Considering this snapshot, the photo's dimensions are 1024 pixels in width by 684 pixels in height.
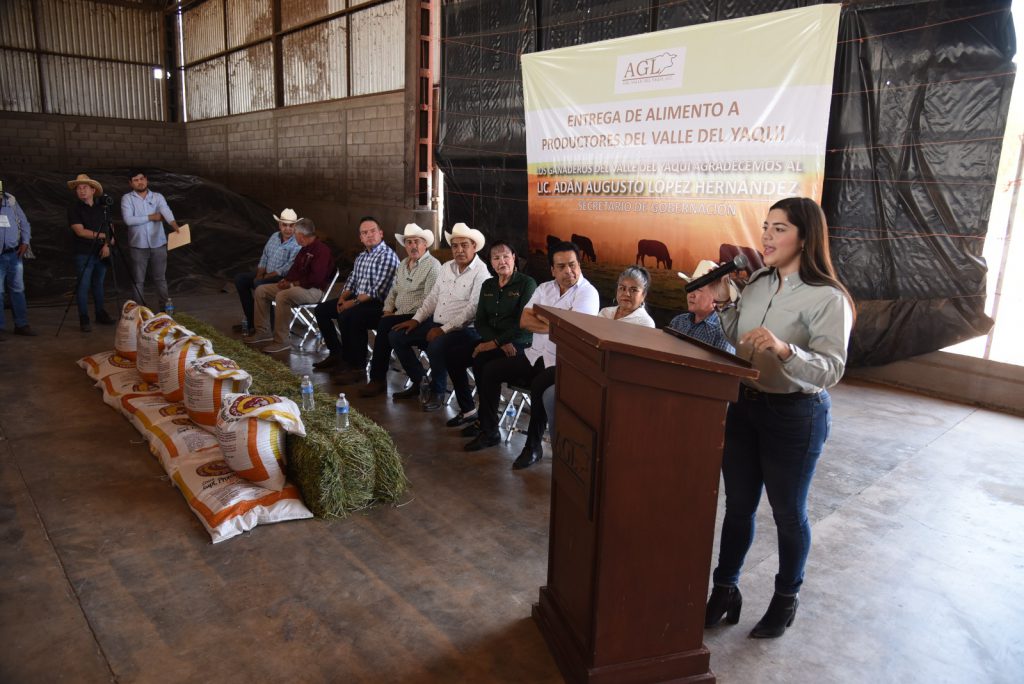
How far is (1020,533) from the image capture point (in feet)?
9.93

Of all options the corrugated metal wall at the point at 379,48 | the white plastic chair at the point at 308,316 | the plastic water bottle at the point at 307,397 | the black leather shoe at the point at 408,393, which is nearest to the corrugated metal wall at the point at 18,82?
the corrugated metal wall at the point at 379,48

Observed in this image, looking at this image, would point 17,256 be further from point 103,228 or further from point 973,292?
point 973,292

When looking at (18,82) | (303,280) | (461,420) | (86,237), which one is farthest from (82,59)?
(461,420)

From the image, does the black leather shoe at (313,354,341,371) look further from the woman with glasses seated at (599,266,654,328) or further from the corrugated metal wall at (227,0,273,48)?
the corrugated metal wall at (227,0,273,48)

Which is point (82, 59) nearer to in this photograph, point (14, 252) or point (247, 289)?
point (14, 252)

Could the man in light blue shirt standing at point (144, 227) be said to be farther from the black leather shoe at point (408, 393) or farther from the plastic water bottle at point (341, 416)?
the plastic water bottle at point (341, 416)

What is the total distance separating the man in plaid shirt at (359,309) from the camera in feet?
16.8

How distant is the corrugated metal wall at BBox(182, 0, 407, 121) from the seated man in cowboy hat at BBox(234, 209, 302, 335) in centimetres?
399

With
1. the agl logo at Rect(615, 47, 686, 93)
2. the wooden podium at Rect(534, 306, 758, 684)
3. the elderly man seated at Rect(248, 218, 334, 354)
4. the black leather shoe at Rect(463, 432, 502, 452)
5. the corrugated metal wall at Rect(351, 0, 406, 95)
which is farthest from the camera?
the corrugated metal wall at Rect(351, 0, 406, 95)

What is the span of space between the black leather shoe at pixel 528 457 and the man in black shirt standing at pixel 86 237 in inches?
191

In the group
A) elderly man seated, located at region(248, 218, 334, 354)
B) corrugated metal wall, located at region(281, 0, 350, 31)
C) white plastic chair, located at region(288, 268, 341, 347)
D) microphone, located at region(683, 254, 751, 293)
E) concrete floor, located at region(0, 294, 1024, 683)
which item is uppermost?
corrugated metal wall, located at region(281, 0, 350, 31)

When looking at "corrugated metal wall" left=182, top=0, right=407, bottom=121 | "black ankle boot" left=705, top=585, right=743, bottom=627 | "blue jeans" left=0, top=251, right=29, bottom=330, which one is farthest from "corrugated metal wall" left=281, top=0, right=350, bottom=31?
"black ankle boot" left=705, top=585, right=743, bottom=627

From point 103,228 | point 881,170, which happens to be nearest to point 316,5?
point 103,228

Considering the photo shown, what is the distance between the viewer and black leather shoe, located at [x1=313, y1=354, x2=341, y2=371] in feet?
17.5
